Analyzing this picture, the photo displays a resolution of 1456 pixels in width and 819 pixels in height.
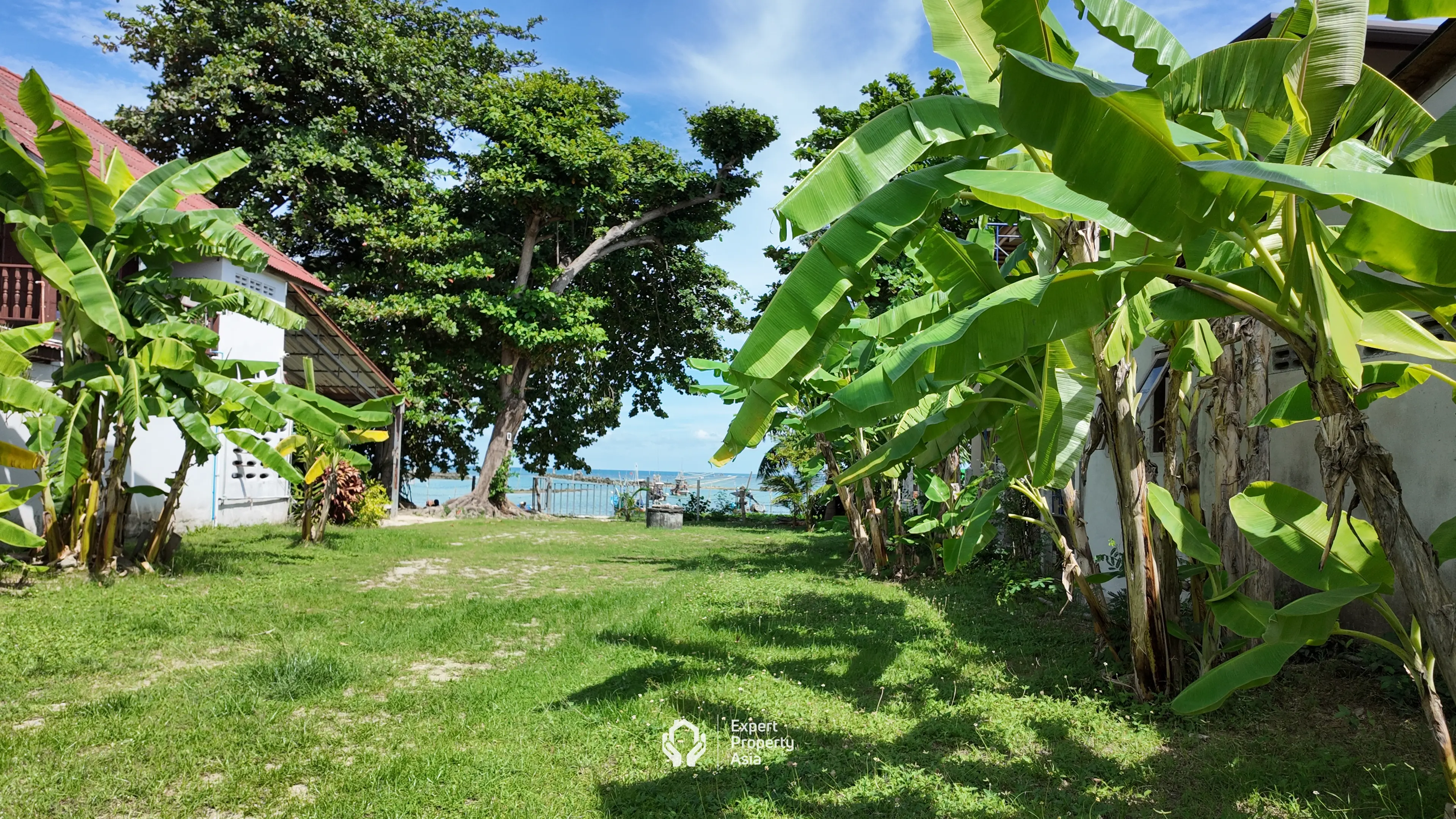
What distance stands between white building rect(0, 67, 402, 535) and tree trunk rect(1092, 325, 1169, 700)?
9933mm

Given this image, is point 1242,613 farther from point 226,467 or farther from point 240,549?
point 226,467

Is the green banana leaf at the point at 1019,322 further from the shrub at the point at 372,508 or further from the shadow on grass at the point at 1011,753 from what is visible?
the shrub at the point at 372,508

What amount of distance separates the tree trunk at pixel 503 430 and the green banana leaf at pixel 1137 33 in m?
18.7

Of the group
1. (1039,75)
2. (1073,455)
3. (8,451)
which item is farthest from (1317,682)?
(8,451)

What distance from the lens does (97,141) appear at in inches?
494

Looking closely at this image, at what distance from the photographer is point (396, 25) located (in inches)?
814

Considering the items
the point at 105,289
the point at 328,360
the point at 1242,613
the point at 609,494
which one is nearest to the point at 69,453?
the point at 105,289

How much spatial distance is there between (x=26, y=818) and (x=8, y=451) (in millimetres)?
6603

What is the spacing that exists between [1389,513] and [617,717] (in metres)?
3.58

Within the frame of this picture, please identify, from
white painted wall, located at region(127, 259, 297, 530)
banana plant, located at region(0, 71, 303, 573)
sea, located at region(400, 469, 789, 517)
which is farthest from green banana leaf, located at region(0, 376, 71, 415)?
sea, located at region(400, 469, 789, 517)

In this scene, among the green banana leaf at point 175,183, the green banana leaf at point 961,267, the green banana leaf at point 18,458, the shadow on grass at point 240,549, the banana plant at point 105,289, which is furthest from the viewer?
the shadow on grass at point 240,549

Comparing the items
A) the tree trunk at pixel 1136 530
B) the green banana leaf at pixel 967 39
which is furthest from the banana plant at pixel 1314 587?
the green banana leaf at pixel 967 39

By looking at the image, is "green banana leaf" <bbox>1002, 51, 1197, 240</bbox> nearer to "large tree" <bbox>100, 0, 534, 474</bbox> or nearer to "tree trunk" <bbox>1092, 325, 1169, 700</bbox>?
"tree trunk" <bbox>1092, 325, 1169, 700</bbox>

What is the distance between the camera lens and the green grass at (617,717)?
132 inches
